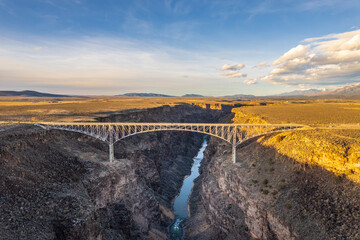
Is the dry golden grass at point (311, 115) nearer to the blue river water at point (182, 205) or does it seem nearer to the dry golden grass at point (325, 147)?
the dry golden grass at point (325, 147)

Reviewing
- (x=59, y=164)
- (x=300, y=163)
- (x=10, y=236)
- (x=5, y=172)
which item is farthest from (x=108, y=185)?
(x=300, y=163)

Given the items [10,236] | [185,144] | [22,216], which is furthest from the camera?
[185,144]

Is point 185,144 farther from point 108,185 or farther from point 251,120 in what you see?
point 108,185

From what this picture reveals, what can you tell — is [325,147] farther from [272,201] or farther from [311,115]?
[311,115]

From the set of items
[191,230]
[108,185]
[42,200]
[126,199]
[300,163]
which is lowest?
[191,230]

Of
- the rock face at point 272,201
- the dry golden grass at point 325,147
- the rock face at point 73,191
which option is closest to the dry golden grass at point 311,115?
the dry golden grass at point 325,147

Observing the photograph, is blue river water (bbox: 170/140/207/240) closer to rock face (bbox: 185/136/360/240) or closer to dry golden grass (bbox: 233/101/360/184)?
rock face (bbox: 185/136/360/240)
